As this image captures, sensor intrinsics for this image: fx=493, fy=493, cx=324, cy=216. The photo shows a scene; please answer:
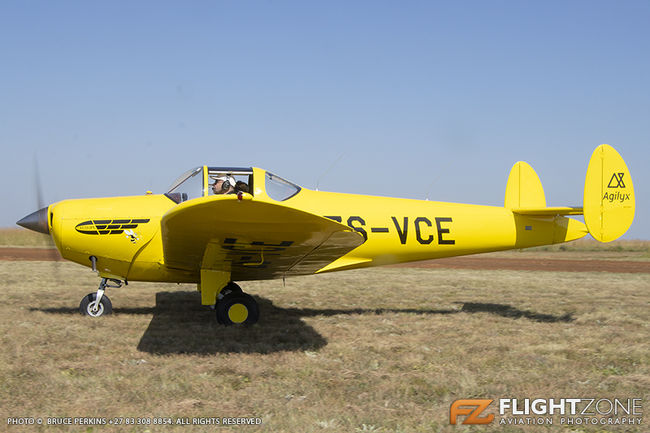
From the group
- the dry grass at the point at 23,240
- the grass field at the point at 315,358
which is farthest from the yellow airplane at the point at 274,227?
the dry grass at the point at 23,240

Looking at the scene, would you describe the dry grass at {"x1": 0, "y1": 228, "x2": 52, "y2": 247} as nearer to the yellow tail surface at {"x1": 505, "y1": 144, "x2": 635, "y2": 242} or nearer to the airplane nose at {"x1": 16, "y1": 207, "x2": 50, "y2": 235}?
the airplane nose at {"x1": 16, "y1": 207, "x2": 50, "y2": 235}

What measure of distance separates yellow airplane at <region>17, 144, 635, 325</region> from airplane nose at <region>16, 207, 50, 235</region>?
16mm

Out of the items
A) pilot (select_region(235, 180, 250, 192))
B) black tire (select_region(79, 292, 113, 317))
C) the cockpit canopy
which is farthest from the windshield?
black tire (select_region(79, 292, 113, 317))

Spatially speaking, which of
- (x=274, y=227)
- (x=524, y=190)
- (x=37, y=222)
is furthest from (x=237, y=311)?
(x=524, y=190)

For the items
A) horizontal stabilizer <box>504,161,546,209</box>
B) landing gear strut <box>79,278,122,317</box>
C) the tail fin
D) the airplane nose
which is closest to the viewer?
the airplane nose

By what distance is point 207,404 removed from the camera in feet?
12.8

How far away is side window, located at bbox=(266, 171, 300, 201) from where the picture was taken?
6921mm

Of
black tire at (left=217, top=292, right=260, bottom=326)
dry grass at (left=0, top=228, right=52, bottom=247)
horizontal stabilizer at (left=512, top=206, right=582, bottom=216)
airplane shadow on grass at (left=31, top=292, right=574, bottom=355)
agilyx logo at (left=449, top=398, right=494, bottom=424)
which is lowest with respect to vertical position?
agilyx logo at (left=449, top=398, right=494, bottom=424)

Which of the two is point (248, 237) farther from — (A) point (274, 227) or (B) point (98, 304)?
(B) point (98, 304)

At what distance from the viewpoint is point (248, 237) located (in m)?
5.39

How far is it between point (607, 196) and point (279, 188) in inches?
196

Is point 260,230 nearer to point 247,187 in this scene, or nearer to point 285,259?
point 285,259

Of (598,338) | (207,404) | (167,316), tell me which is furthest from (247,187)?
(598,338)

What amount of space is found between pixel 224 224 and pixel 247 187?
1.97 metres
